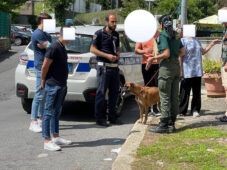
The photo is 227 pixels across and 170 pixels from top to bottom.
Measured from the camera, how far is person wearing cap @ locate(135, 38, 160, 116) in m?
9.32

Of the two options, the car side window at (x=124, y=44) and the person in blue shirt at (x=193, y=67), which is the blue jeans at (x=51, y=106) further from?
the car side window at (x=124, y=44)

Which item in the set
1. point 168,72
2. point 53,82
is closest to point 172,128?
point 168,72

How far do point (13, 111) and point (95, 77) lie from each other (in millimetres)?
2281

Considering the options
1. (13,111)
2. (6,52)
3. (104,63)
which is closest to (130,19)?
(104,63)

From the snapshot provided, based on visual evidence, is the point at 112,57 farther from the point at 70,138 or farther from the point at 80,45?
the point at 70,138

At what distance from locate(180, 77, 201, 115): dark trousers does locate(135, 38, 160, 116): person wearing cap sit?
495 mm

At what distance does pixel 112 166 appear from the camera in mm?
6316

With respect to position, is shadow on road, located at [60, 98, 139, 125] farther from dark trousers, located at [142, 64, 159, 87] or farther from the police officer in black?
dark trousers, located at [142, 64, 159, 87]

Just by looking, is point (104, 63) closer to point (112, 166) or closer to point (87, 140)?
point (87, 140)

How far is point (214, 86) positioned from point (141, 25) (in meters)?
4.99

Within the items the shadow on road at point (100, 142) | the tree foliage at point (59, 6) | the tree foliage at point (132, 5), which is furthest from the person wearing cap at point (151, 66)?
the tree foliage at point (59, 6)

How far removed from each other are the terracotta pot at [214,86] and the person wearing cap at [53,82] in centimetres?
534

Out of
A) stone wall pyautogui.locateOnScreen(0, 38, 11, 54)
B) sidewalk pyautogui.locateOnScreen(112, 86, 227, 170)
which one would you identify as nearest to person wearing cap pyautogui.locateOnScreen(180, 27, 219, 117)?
sidewalk pyautogui.locateOnScreen(112, 86, 227, 170)

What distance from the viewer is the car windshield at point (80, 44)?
9312mm
